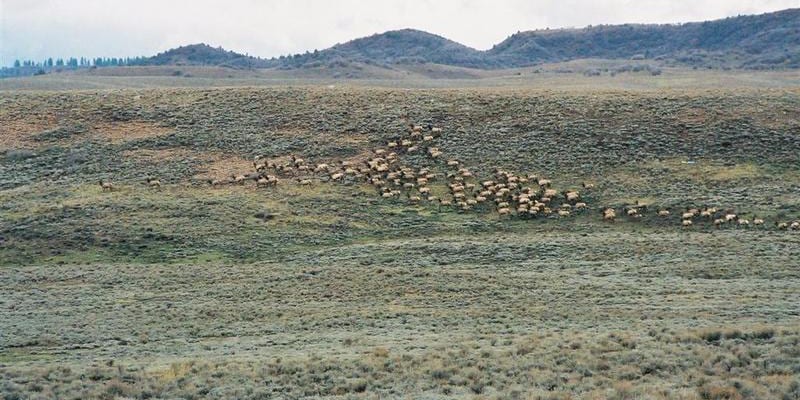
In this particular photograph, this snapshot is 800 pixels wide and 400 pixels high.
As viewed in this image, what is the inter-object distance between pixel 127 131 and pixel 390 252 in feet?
96.9

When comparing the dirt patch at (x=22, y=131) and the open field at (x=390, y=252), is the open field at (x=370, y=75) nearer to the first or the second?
the dirt patch at (x=22, y=131)

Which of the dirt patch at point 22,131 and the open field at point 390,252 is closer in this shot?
the open field at point 390,252

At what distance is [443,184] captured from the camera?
151 ft

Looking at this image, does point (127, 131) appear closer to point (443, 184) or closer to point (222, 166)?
point (222, 166)

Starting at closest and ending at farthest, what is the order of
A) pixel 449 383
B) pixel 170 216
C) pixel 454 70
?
1. pixel 449 383
2. pixel 170 216
3. pixel 454 70

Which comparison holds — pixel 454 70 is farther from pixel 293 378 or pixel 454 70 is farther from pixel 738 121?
pixel 293 378

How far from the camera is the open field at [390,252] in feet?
56.7

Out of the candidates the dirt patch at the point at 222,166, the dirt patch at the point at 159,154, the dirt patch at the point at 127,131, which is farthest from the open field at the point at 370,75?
the dirt patch at the point at 222,166

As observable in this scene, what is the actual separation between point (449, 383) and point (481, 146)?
36.0m

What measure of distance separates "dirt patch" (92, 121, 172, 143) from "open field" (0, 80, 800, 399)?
404 millimetres

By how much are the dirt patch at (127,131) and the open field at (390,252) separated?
404mm

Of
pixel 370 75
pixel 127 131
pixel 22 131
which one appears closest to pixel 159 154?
pixel 127 131

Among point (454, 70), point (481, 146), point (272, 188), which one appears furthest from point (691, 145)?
point (454, 70)

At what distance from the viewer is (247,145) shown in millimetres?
53750
